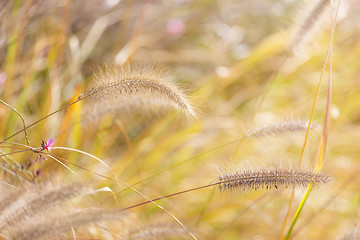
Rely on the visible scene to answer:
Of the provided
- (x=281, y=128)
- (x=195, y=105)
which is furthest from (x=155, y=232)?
(x=281, y=128)

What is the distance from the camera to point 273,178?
0.90m

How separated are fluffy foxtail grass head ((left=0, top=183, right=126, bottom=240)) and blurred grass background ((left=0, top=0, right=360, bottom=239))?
0.95 ft

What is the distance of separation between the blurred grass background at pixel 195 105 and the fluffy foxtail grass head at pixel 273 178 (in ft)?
0.74

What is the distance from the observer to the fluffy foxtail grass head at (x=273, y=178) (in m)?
0.90

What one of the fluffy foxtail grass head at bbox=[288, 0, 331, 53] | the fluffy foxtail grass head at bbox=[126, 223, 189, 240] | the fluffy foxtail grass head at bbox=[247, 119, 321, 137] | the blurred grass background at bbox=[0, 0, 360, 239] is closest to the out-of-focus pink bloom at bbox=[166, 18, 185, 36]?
the blurred grass background at bbox=[0, 0, 360, 239]

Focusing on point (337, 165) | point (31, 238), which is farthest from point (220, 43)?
point (31, 238)

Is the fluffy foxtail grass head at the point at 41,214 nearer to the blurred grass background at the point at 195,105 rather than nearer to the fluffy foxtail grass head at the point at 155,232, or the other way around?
the fluffy foxtail grass head at the point at 155,232

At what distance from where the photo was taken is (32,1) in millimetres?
1549

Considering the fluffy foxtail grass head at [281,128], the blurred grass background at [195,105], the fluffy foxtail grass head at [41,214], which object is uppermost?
the blurred grass background at [195,105]

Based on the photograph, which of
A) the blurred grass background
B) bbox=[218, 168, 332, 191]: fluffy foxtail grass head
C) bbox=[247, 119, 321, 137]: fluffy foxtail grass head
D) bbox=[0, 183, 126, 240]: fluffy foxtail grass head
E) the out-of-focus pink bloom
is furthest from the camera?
the out-of-focus pink bloom

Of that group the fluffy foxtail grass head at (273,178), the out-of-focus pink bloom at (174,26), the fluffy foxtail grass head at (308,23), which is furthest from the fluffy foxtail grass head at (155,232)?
the out-of-focus pink bloom at (174,26)

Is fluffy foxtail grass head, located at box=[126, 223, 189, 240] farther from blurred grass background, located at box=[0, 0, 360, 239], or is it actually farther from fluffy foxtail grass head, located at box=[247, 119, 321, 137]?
fluffy foxtail grass head, located at box=[247, 119, 321, 137]

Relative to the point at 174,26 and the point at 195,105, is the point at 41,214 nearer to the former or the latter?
the point at 195,105

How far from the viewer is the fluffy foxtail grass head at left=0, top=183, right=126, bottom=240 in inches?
29.8
